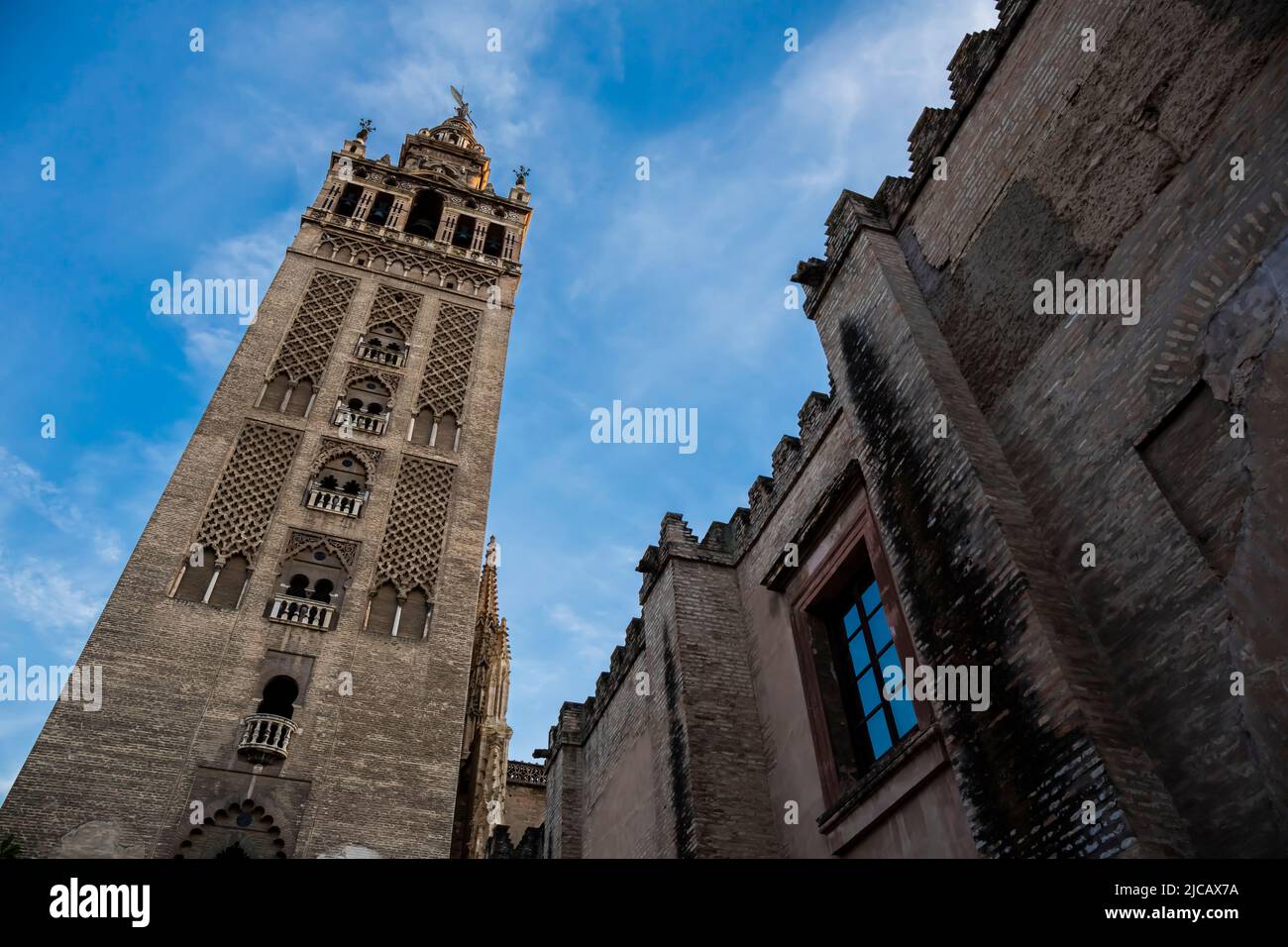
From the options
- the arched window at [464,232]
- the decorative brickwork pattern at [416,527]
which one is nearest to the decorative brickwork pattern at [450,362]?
the decorative brickwork pattern at [416,527]

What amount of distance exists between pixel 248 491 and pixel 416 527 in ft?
10.2

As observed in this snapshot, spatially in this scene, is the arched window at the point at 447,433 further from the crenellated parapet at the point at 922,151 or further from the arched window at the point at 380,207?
the crenellated parapet at the point at 922,151

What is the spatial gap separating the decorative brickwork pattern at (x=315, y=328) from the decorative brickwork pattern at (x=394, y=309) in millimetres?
633

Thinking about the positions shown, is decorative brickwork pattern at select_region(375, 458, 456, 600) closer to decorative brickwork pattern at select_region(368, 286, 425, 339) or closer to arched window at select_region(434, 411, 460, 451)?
arched window at select_region(434, 411, 460, 451)

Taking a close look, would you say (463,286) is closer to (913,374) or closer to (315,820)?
(315,820)

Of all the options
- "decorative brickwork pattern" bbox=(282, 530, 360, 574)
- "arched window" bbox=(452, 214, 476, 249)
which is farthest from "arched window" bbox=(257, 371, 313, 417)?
"arched window" bbox=(452, 214, 476, 249)

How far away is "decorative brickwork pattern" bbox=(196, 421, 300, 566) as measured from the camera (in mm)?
15211

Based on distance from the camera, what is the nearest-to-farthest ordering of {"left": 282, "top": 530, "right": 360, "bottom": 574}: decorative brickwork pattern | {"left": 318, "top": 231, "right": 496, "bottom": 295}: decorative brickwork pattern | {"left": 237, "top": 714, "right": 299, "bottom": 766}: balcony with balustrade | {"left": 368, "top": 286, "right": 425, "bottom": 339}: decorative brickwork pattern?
{"left": 237, "top": 714, "right": 299, "bottom": 766}: balcony with balustrade
{"left": 282, "top": 530, "right": 360, "bottom": 574}: decorative brickwork pattern
{"left": 368, "top": 286, "right": 425, "bottom": 339}: decorative brickwork pattern
{"left": 318, "top": 231, "right": 496, "bottom": 295}: decorative brickwork pattern

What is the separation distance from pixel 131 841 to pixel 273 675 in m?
3.01

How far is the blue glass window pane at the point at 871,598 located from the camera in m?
7.50

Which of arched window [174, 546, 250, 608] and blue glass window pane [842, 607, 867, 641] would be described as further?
arched window [174, 546, 250, 608]

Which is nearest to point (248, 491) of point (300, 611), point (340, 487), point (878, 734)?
point (340, 487)

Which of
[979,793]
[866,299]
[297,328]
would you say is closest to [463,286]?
[297,328]

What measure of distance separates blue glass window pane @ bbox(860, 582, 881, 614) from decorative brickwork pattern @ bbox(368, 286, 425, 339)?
15702 millimetres
